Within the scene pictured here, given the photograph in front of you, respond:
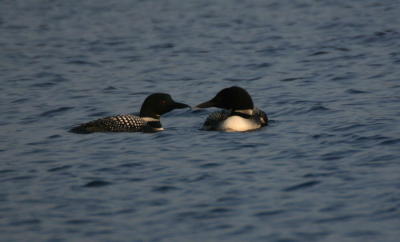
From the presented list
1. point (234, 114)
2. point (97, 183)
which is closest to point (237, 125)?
point (234, 114)

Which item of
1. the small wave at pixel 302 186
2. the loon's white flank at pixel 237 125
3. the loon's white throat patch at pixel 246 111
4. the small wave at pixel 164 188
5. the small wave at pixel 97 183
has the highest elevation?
the small wave at pixel 97 183

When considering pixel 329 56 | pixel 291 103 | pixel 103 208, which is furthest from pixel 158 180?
pixel 329 56

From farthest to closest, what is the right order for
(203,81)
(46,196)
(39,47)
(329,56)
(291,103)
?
1. (39,47)
2. (329,56)
3. (203,81)
4. (291,103)
5. (46,196)

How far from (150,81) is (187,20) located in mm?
6624

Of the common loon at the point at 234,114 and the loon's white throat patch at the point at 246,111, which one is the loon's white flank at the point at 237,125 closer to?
the common loon at the point at 234,114

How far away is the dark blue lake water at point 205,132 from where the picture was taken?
681 centimetres

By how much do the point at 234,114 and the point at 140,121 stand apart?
119 centimetres

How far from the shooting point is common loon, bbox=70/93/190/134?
10461mm

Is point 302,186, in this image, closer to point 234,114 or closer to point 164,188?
point 164,188

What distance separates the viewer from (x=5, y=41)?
18469mm

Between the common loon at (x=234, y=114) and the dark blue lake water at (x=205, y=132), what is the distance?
20cm

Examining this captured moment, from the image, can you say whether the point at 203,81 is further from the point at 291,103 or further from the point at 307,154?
the point at 307,154

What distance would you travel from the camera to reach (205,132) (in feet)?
34.4

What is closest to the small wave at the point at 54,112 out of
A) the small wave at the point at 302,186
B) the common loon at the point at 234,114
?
the common loon at the point at 234,114
